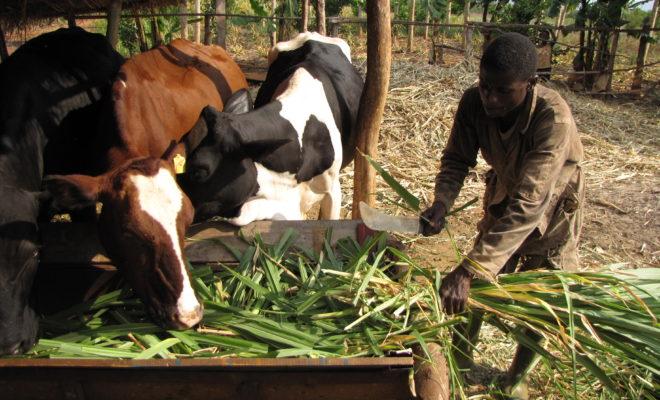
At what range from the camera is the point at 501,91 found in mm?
2438

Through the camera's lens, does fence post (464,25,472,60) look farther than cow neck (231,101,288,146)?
Yes

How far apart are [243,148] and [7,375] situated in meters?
1.72

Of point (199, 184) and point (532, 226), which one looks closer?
point (532, 226)

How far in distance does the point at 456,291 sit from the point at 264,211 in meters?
1.57

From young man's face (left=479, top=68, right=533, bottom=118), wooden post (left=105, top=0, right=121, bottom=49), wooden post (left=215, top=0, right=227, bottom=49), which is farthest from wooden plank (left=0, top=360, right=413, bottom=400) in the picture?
wooden post (left=215, top=0, right=227, bottom=49)

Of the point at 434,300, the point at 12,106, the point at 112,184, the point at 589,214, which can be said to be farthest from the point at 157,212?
the point at 589,214

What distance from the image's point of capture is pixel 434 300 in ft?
7.52

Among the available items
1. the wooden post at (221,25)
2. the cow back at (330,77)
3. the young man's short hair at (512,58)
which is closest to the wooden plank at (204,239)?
the young man's short hair at (512,58)

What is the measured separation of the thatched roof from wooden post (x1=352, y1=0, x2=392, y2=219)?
3.55 meters

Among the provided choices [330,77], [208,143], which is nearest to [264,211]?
[208,143]

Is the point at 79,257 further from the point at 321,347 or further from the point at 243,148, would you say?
the point at 321,347

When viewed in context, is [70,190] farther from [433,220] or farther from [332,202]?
[332,202]

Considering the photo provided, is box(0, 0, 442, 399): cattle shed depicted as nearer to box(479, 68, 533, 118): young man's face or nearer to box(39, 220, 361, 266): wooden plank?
box(39, 220, 361, 266): wooden plank

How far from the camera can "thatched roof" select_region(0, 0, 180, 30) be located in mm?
5664
